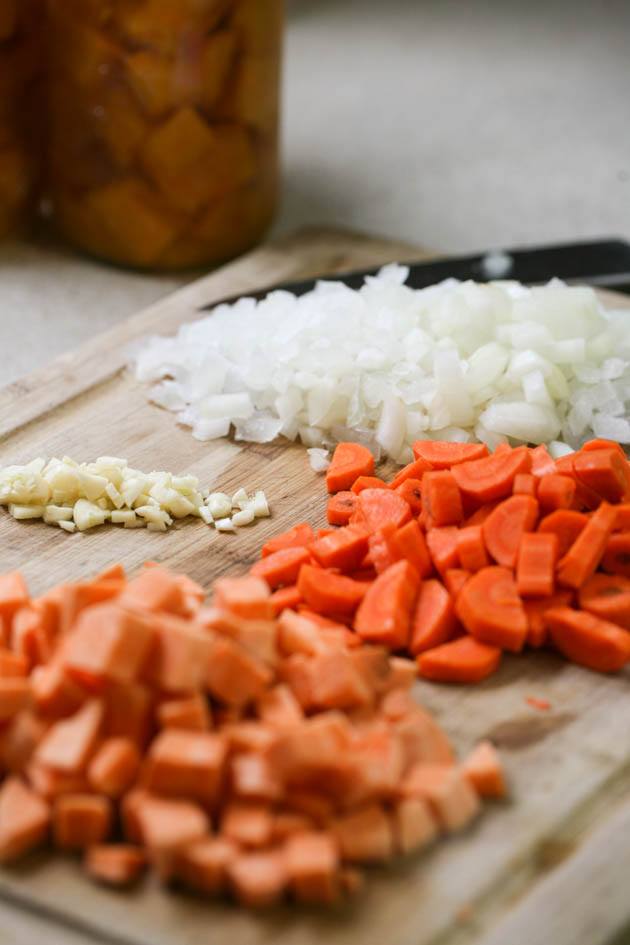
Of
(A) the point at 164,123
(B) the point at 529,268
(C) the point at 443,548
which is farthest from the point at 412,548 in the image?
(A) the point at 164,123

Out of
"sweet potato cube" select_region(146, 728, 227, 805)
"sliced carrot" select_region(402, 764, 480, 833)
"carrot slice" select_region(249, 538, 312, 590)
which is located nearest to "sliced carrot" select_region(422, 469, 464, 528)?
"carrot slice" select_region(249, 538, 312, 590)

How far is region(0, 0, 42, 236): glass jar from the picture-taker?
10.4ft

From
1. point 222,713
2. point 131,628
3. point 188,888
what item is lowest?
point 188,888

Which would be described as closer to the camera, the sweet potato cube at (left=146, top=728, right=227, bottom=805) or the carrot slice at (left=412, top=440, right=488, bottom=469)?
the sweet potato cube at (left=146, top=728, right=227, bottom=805)

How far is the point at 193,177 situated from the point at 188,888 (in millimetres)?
1969

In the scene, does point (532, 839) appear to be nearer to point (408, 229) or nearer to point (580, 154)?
point (408, 229)

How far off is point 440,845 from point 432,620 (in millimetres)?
413

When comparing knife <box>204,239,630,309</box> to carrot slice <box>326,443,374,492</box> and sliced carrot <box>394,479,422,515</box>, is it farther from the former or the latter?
sliced carrot <box>394,479,422,515</box>

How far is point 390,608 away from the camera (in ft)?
6.44

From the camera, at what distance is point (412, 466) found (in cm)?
233

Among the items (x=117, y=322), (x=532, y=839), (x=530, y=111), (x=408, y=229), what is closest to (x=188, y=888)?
(x=532, y=839)

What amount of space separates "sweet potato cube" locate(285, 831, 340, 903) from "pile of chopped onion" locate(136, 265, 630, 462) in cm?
107

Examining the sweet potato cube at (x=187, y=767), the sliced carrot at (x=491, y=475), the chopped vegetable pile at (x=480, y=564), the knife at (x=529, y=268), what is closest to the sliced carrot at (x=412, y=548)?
the chopped vegetable pile at (x=480, y=564)

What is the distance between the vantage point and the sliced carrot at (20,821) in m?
1.59
